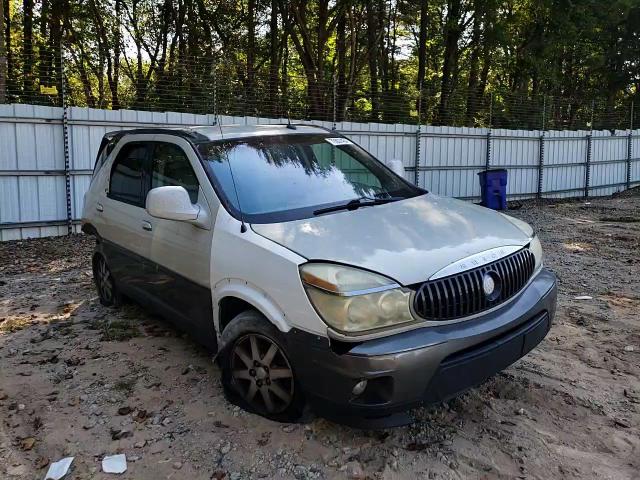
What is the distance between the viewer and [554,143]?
52.9 feet

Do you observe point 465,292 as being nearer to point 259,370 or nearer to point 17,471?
point 259,370

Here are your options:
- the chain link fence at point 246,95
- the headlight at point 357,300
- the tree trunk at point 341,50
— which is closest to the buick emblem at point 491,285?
the headlight at point 357,300

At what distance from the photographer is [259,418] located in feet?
10.7

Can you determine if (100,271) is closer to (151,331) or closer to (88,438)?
(151,331)

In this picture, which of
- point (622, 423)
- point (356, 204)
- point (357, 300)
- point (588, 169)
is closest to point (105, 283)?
point (356, 204)

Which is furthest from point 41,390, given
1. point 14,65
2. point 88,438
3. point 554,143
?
point 554,143

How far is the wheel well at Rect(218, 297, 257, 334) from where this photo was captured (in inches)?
129

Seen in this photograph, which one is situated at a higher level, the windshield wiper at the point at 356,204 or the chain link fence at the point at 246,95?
the chain link fence at the point at 246,95

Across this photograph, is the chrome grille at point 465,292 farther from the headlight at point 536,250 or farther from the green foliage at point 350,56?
the green foliage at point 350,56

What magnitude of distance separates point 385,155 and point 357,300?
10333 millimetres

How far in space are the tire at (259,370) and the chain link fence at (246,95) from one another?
7600 millimetres

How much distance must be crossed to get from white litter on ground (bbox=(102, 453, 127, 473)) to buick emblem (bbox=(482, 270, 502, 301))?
79.7 inches

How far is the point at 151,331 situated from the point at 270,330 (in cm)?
223

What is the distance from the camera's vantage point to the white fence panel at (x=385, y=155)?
8.98 metres
